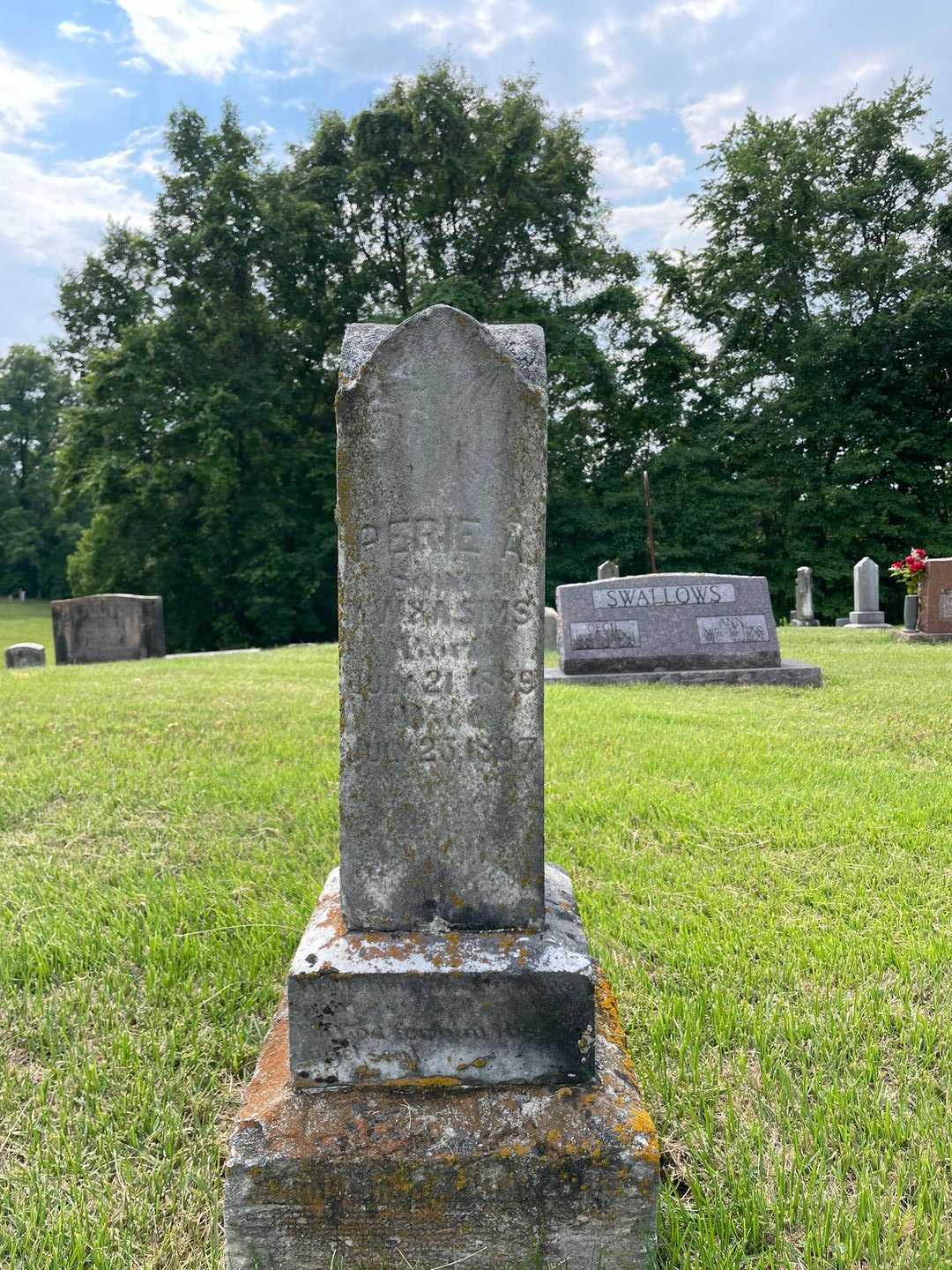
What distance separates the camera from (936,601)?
12539 millimetres

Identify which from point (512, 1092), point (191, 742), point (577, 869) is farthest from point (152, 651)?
point (512, 1092)

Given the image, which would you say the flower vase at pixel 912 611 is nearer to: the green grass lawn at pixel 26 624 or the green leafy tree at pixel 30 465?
the green grass lawn at pixel 26 624

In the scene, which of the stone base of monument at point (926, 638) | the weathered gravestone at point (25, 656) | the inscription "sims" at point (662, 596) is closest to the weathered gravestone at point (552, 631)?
the inscription "sims" at point (662, 596)

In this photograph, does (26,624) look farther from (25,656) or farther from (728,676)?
(728,676)

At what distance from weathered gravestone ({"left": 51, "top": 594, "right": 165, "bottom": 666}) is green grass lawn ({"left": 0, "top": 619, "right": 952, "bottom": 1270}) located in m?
9.44

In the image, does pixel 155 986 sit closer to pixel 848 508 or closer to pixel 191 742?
pixel 191 742

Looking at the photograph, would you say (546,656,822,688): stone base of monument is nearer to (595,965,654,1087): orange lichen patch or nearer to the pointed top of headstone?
(595,965,654,1087): orange lichen patch

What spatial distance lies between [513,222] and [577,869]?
24074 mm

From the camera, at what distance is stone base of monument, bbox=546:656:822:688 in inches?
317

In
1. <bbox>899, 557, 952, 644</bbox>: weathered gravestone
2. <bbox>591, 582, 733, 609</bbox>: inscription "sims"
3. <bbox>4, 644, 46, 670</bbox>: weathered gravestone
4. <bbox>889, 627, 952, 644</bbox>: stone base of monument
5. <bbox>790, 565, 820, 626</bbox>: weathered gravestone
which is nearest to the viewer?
<bbox>591, 582, 733, 609</bbox>: inscription "sims"

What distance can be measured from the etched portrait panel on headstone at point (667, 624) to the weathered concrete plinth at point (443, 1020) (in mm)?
7228

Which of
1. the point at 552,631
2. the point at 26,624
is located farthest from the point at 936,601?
the point at 26,624

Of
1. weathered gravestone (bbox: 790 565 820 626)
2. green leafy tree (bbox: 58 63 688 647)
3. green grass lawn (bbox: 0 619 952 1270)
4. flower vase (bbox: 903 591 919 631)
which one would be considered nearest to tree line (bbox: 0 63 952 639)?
green leafy tree (bbox: 58 63 688 647)

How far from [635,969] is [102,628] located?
44.6 ft
